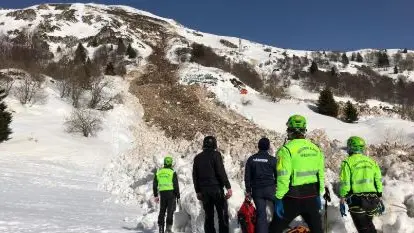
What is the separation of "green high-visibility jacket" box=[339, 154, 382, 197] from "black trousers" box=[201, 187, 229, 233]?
89.9 inches

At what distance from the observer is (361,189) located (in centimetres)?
678

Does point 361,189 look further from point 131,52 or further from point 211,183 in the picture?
point 131,52

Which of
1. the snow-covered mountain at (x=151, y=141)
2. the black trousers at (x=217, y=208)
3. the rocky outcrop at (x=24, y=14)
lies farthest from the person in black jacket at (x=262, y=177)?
the rocky outcrop at (x=24, y=14)

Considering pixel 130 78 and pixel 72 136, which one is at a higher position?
pixel 130 78

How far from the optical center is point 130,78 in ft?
182

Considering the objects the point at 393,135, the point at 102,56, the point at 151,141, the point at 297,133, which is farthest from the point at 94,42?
the point at 297,133

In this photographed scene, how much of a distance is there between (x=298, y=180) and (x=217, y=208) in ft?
9.76

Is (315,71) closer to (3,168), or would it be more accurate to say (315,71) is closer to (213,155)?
(3,168)

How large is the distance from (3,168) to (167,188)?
1253 centimetres

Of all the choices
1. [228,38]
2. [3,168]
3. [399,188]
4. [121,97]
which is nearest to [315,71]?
[228,38]

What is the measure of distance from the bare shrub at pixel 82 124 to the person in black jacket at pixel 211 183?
22.6 m

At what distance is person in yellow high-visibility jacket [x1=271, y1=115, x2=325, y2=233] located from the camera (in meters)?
5.78

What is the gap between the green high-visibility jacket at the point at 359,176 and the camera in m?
6.76

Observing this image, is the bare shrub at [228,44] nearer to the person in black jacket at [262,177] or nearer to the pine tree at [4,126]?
the pine tree at [4,126]
